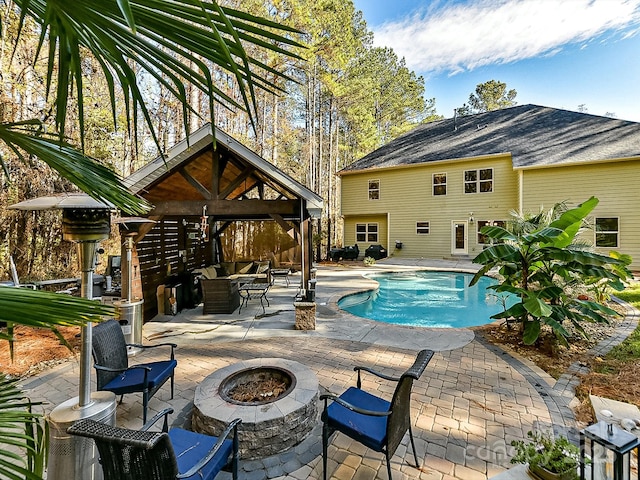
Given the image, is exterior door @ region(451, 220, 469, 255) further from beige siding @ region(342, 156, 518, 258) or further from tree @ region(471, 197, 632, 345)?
tree @ region(471, 197, 632, 345)

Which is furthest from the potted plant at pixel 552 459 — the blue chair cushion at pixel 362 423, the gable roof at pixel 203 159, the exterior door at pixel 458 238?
the exterior door at pixel 458 238

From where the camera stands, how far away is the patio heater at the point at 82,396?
2.25m

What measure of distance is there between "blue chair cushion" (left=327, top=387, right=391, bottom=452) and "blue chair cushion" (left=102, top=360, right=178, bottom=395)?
2.13 meters

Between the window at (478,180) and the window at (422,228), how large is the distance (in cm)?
312

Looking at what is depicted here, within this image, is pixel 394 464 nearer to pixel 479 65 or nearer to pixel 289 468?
pixel 289 468

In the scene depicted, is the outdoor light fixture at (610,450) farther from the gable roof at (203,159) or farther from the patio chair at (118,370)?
the gable roof at (203,159)

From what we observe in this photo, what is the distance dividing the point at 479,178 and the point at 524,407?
16.8m

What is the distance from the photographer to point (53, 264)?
9.36 metres

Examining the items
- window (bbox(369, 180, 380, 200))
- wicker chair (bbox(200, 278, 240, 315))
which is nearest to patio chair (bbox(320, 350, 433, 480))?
wicker chair (bbox(200, 278, 240, 315))

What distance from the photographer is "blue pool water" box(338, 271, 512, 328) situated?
919cm

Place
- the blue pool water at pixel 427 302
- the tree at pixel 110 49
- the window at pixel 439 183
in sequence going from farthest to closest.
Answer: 1. the window at pixel 439 183
2. the blue pool water at pixel 427 302
3. the tree at pixel 110 49

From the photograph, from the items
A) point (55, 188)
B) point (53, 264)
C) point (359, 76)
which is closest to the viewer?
point (55, 188)

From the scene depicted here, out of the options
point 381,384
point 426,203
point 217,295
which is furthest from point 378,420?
point 426,203

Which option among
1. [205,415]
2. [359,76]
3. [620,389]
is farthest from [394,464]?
[359,76]
